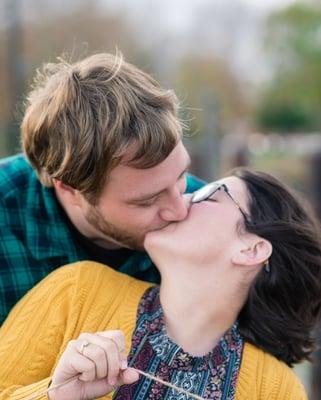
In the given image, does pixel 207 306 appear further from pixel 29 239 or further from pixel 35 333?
pixel 29 239

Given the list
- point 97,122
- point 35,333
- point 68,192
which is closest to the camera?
point 35,333

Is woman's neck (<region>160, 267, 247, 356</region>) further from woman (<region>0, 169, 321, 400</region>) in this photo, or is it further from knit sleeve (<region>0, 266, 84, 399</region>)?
knit sleeve (<region>0, 266, 84, 399</region>)

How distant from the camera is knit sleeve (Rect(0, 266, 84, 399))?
2395 millimetres

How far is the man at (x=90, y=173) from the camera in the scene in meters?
2.56

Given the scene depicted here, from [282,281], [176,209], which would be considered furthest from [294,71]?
[176,209]

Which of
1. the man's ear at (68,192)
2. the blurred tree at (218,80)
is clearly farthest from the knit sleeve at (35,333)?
the blurred tree at (218,80)

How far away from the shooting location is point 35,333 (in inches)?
96.7

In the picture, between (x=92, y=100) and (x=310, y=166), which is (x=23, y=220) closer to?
(x=92, y=100)

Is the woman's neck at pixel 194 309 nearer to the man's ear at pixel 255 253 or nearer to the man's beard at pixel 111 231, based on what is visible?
the man's ear at pixel 255 253

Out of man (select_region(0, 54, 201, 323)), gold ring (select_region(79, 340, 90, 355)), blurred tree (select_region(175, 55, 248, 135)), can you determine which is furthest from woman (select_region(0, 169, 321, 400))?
blurred tree (select_region(175, 55, 248, 135))

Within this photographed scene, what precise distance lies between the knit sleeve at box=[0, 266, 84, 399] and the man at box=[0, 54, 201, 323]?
0.23m

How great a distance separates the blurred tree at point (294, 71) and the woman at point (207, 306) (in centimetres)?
4501

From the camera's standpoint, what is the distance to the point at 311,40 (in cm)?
5897

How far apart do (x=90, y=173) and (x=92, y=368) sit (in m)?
0.78
